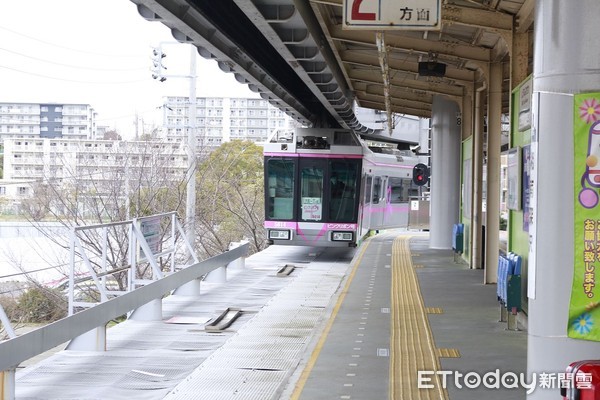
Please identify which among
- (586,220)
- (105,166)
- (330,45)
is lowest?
(586,220)

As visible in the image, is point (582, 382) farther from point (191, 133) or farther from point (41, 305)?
point (191, 133)

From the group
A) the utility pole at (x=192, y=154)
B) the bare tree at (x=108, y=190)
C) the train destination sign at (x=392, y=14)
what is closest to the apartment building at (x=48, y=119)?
the bare tree at (x=108, y=190)

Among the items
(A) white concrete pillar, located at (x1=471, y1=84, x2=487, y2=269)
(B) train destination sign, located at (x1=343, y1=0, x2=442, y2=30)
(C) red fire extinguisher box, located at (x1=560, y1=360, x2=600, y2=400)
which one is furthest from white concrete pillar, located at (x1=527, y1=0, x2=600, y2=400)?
(A) white concrete pillar, located at (x1=471, y1=84, x2=487, y2=269)

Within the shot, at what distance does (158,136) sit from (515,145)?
87.0 ft

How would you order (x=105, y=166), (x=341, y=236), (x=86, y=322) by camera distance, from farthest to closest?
(x=105, y=166)
(x=341, y=236)
(x=86, y=322)

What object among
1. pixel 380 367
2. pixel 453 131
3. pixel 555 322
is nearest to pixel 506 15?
pixel 380 367

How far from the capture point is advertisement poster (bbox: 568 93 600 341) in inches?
239

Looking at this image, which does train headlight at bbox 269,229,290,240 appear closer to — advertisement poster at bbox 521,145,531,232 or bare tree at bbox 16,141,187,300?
bare tree at bbox 16,141,187,300

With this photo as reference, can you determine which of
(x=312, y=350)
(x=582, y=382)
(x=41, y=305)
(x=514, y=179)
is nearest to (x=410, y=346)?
(x=312, y=350)

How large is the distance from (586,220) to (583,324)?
74 cm

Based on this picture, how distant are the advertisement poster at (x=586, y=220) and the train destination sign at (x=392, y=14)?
299 centimetres

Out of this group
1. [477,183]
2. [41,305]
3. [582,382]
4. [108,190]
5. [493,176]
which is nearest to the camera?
[582,382]

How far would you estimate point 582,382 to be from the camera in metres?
5.23

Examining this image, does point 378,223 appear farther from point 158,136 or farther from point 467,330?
point 467,330
